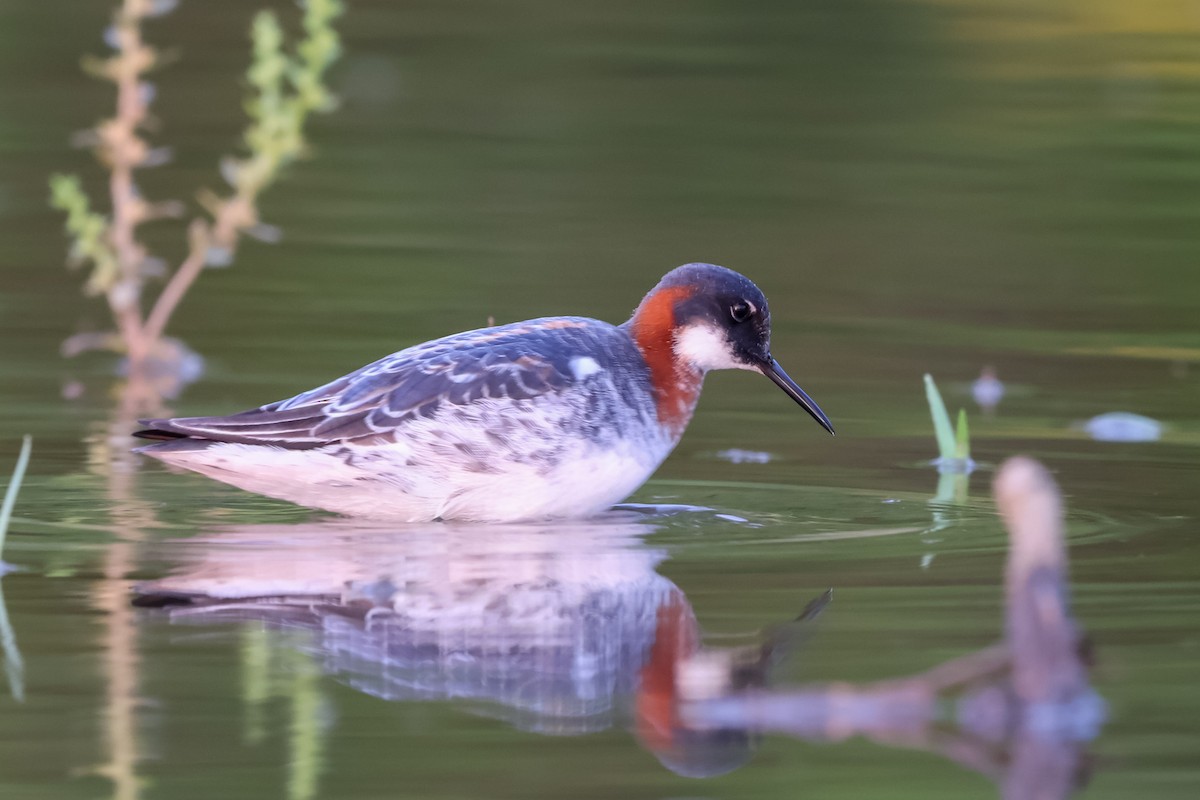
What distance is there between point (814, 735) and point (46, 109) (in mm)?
13782

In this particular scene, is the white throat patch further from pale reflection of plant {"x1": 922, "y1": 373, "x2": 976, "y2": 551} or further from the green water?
pale reflection of plant {"x1": 922, "y1": 373, "x2": 976, "y2": 551}

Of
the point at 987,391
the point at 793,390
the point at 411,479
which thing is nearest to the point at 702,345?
the point at 793,390

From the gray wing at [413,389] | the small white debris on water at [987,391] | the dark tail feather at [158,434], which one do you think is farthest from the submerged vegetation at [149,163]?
the small white debris on water at [987,391]

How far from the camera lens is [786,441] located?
31.1 feet

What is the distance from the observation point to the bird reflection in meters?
5.48

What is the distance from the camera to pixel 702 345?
857cm

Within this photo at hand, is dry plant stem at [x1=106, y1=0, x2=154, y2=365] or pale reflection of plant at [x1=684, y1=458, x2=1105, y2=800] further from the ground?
dry plant stem at [x1=106, y1=0, x2=154, y2=365]

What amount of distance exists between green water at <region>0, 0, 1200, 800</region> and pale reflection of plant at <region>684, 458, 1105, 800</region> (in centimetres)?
9

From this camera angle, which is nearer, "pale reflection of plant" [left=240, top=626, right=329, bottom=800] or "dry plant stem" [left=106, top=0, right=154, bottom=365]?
"pale reflection of plant" [left=240, top=626, right=329, bottom=800]

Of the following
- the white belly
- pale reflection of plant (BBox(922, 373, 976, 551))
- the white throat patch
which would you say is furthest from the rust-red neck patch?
pale reflection of plant (BBox(922, 373, 976, 551))

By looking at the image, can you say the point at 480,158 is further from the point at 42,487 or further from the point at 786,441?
the point at 42,487

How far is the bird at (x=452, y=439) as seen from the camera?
778cm

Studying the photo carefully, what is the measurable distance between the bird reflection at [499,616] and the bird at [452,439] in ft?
0.41

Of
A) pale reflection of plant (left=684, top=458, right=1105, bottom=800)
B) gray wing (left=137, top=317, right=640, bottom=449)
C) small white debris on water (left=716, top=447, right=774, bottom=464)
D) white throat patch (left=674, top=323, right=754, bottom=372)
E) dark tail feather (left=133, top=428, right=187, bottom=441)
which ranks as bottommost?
pale reflection of plant (left=684, top=458, right=1105, bottom=800)
